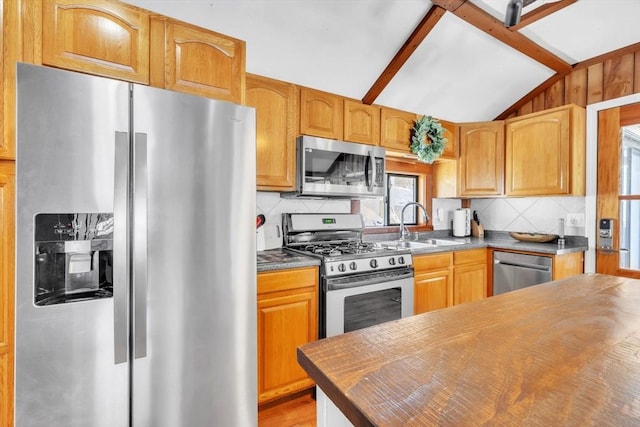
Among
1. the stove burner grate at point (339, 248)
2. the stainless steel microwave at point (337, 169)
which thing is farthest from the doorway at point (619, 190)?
the stove burner grate at point (339, 248)

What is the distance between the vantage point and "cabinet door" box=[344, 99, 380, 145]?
2.46 metres

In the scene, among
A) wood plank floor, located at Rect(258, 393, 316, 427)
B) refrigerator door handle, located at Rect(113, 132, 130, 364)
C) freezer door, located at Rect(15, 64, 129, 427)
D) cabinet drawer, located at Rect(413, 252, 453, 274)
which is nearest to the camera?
freezer door, located at Rect(15, 64, 129, 427)

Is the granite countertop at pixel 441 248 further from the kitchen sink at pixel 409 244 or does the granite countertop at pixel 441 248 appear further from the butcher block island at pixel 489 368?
the butcher block island at pixel 489 368

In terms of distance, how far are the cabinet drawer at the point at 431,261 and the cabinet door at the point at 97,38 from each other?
7.04ft

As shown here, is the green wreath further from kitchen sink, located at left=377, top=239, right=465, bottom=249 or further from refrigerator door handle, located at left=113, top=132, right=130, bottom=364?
refrigerator door handle, located at left=113, top=132, right=130, bottom=364

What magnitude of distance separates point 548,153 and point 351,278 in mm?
2122

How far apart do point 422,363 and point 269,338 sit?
1.35m

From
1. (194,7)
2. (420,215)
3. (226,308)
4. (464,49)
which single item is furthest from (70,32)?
(420,215)

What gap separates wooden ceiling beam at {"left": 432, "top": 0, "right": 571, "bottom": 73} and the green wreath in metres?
0.78

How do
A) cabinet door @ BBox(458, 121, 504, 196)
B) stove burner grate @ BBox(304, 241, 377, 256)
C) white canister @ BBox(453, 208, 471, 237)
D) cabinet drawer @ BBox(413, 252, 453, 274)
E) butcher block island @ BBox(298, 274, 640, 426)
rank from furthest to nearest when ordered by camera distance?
white canister @ BBox(453, 208, 471, 237), cabinet door @ BBox(458, 121, 504, 196), cabinet drawer @ BBox(413, 252, 453, 274), stove burner grate @ BBox(304, 241, 377, 256), butcher block island @ BBox(298, 274, 640, 426)

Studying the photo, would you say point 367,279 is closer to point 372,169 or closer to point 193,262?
point 372,169

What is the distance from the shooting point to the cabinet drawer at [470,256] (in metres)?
2.67

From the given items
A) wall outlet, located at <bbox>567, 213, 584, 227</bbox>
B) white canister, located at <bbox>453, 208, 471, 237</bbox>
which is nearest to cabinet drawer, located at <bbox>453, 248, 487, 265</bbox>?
white canister, located at <bbox>453, 208, 471, 237</bbox>

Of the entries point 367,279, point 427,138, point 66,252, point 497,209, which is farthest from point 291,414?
point 497,209
